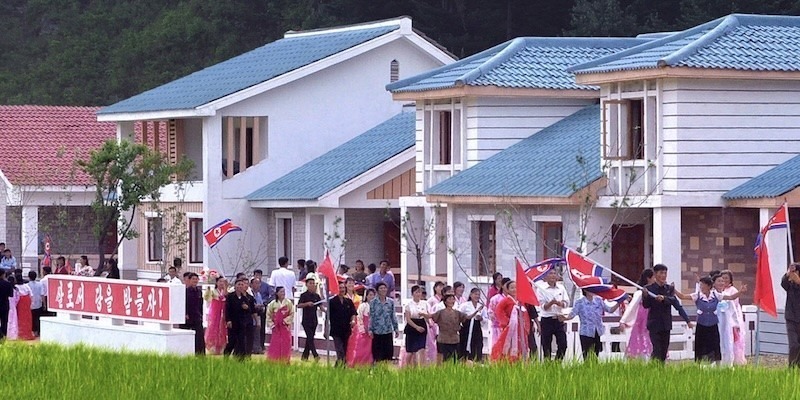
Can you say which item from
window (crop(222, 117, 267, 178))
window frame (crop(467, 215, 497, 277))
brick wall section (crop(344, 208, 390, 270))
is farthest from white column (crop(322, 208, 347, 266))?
window frame (crop(467, 215, 497, 277))

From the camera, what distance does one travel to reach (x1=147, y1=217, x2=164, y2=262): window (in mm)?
45188

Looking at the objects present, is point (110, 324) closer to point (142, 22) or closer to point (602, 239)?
point (602, 239)

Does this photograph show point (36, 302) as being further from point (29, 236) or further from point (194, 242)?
point (29, 236)

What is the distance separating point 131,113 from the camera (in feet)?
146

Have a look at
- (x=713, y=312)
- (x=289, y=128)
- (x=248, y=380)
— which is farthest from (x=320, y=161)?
(x=248, y=380)

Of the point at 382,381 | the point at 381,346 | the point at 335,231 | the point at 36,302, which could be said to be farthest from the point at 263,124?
the point at 382,381

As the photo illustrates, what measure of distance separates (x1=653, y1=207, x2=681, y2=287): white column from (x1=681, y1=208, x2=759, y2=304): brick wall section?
430mm

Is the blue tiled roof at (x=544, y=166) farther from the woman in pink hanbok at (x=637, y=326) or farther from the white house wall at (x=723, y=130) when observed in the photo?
the woman in pink hanbok at (x=637, y=326)

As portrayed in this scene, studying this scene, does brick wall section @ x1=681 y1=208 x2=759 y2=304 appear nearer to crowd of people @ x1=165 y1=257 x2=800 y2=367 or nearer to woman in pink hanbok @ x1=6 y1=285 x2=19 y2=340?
crowd of people @ x1=165 y1=257 x2=800 y2=367

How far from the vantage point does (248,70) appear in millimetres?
44844

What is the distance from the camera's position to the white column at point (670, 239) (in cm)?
2984

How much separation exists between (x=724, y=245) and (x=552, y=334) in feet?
19.6

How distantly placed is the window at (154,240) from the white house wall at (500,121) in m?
11.8

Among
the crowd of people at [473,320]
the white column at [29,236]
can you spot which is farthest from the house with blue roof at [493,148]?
the white column at [29,236]
